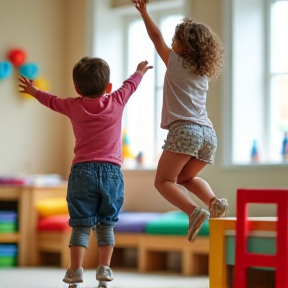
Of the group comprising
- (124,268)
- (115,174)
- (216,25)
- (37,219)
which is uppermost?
(216,25)

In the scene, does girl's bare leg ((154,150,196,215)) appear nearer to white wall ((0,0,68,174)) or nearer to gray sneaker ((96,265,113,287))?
gray sneaker ((96,265,113,287))

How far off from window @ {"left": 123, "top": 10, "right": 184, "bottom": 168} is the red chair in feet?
10.1

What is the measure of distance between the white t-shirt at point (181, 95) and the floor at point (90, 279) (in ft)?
3.96

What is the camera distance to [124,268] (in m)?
5.23

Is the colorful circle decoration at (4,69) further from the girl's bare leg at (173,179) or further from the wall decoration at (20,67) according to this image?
the girl's bare leg at (173,179)

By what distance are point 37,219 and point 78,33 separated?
69.7 inches

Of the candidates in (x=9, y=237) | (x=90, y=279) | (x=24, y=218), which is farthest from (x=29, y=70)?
(x=90, y=279)

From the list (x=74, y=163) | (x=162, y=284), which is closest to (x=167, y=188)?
(x=74, y=163)

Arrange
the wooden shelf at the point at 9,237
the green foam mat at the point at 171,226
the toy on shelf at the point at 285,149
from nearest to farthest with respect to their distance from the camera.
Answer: the green foam mat at the point at 171,226 < the toy on shelf at the point at 285,149 < the wooden shelf at the point at 9,237

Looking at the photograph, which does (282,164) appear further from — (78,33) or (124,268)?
(78,33)

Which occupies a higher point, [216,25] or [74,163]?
[216,25]

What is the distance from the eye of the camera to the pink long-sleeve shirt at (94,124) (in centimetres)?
292

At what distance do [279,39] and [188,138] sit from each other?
2.47 m

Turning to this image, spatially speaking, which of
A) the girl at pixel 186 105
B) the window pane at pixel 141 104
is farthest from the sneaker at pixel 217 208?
the window pane at pixel 141 104
